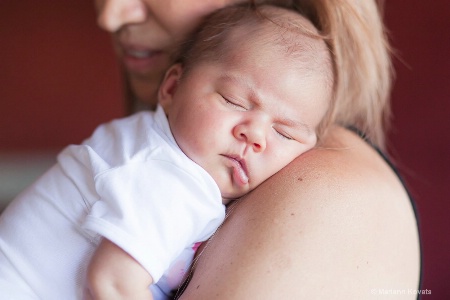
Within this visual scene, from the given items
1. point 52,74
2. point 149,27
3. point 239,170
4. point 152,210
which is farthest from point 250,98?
point 52,74

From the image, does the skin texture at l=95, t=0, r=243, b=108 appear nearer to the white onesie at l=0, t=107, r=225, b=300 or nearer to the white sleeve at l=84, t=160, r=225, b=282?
the white onesie at l=0, t=107, r=225, b=300

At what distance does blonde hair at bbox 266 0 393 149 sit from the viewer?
3.84 ft

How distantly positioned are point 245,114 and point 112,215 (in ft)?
0.88

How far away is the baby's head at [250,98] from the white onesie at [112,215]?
44 millimetres

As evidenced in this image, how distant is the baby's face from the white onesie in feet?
0.11

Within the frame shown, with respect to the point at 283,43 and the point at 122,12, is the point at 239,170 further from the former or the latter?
the point at 122,12

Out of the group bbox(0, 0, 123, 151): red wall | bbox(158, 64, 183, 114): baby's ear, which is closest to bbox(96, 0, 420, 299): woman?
bbox(158, 64, 183, 114): baby's ear

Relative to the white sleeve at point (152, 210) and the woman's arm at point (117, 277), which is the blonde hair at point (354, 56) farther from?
the woman's arm at point (117, 277)

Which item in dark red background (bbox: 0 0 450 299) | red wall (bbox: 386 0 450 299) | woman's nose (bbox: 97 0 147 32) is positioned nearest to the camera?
woman's nose (bbox: 97 0 147 32)

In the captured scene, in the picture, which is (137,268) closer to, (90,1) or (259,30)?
(259,30)

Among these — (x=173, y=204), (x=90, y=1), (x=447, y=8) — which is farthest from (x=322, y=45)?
(x=90, y=1)

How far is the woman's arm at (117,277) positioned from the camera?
2.70 ft

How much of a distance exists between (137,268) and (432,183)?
1.42m

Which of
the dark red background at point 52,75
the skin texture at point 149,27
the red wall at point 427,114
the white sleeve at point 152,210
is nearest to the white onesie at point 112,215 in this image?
the white sleeve at point 152,210
